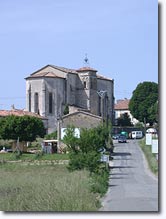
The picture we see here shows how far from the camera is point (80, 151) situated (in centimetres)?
2020

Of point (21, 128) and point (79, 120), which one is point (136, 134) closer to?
point (79, 120)

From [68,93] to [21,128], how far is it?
52.8 ft

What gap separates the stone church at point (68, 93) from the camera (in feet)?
181

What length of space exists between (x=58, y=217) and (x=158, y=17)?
2.48m

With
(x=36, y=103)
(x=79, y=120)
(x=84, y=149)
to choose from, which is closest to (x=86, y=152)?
(x=84, y=149)

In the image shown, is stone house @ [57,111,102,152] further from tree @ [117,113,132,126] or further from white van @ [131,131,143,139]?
tree @ [117,113,132,126]

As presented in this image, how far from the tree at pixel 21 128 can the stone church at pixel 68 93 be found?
1093 centimetres

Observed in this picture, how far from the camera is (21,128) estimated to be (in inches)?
1657

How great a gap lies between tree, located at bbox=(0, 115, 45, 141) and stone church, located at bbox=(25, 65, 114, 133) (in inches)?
430

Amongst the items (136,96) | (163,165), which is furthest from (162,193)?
(136,96)

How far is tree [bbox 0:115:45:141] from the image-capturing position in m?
42.1

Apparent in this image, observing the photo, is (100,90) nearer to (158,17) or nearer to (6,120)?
(6,120)

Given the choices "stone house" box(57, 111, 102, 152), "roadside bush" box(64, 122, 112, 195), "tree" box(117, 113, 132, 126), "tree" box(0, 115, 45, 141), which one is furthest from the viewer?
"tree" box(117, 113, 132, 126)

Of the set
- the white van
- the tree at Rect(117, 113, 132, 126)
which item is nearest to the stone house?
the white van
